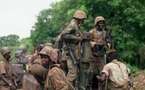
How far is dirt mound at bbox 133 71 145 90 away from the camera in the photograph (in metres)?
25.2

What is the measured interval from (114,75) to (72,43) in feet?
5.29

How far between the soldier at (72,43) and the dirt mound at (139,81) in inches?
306

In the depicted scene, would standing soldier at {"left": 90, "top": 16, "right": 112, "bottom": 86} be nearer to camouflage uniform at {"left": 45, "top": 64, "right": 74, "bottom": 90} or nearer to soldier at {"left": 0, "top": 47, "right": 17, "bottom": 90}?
soldier at {"left": 0, "top": 47, "right": 17, "bottom": 90}

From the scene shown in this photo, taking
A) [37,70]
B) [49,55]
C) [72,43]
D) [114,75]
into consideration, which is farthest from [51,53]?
[72,43]

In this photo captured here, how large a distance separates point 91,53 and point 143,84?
913cm

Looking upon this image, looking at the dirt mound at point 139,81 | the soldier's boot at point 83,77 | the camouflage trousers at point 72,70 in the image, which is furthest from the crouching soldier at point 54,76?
the dirt mound at point 139,81

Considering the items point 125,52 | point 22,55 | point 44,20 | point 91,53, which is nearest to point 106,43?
point 91,53

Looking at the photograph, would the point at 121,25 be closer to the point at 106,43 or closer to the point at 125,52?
the point at 125,52

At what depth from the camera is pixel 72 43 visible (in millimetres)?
16953

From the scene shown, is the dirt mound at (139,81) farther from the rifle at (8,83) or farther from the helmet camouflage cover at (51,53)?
the helmet camouflage cover at (51,53)

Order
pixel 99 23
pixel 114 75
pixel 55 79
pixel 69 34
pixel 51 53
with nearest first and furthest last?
pixel 55 79 → pixel 51 53 → pixel 114 75 → pixel 69 34 → pixel 99 23

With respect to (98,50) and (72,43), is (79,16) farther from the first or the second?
(98,50)

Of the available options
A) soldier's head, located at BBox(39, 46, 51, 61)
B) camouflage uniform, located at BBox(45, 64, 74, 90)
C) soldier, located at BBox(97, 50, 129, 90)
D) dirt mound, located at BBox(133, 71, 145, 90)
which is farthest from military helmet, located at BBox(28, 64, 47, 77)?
dirt mound, located at BBox(133, 71, 145, 90)

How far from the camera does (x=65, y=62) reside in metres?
16.8
